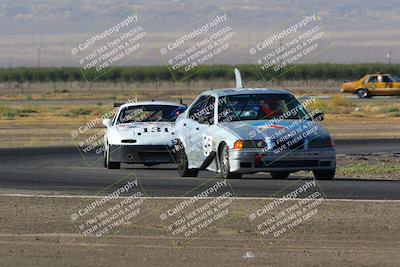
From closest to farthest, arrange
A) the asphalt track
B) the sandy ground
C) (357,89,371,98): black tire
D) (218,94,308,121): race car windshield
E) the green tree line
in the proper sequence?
the sandy ground → the asphalt track → (218,94,308,121): race car windshield → (357,89,371,98): black tire → the green tree line

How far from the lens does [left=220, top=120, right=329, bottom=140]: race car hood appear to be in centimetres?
1905

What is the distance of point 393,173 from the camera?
73.5ft

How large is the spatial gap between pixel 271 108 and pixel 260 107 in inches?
7.1

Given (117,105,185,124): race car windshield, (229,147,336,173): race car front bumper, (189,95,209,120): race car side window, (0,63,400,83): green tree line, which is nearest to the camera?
(229,147,336,173): race car front bumper

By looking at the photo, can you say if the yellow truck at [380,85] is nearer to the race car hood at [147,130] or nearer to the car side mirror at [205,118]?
the race car hood at [147,130]

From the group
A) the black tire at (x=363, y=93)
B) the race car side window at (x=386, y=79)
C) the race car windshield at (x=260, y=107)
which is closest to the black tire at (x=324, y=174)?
the race car windshield at (x=260, y=107)

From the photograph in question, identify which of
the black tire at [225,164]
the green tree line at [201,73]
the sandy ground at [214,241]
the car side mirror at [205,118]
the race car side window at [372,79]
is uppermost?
the sandy ground at [214,241]

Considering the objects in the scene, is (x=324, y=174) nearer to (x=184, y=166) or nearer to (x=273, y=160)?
(x=273, y=160)

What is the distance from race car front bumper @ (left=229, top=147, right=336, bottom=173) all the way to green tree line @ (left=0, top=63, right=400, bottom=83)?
348ft

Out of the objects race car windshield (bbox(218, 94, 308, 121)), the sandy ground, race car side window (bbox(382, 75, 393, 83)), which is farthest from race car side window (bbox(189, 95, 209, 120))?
race car side window (bbox(382, 75, 393, 83))

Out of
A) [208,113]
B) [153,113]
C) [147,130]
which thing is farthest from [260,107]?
[153,113]

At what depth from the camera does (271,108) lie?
797 inches

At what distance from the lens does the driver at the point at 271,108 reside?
20156 mm

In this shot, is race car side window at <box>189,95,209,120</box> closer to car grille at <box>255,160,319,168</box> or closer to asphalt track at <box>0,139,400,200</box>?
asphalt track at <box>0,139,400,200</box>
